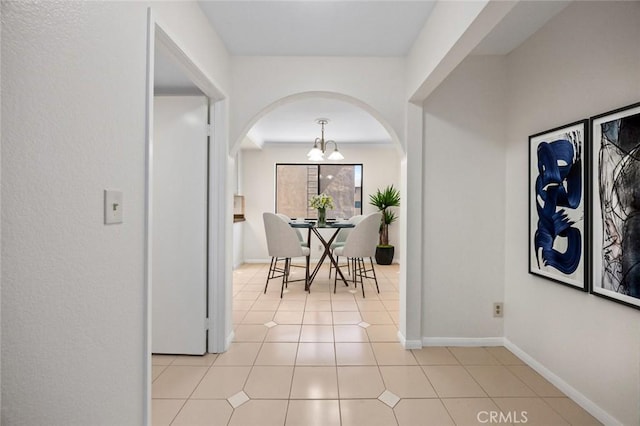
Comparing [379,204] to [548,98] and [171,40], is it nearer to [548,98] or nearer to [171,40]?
[548,98]

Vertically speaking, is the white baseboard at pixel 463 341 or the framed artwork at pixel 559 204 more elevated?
the framed artwork at pixel 559 204

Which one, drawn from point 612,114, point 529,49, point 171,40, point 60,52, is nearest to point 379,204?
point 529,49

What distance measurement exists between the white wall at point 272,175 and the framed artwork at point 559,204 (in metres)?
4.34

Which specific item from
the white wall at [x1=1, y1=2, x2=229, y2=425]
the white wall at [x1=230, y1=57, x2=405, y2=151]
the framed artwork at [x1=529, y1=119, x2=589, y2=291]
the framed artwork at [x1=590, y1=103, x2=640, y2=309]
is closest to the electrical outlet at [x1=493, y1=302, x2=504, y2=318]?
the framed artwork at [x1=529, y1=119, x2=589, y2=291]

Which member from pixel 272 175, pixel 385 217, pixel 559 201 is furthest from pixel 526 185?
pixel 272 175

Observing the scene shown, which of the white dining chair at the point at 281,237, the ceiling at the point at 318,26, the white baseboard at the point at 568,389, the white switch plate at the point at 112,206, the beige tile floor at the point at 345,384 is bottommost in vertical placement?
the beige tile floor at the point at 345,384

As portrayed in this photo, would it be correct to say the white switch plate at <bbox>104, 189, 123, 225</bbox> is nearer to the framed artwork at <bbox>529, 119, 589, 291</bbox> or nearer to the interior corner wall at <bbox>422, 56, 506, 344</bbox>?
the interior corner wall at <bbox>422, 56, 506, 344</bbox>

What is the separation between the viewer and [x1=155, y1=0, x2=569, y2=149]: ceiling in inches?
80.2

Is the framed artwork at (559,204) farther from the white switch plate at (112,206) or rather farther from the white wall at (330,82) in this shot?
the white switch plate at (112,206)

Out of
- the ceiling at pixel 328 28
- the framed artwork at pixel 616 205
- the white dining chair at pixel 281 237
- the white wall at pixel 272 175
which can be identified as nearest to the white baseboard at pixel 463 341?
the framed artwork at pixel 616 205

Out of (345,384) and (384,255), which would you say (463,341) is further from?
(384,255)

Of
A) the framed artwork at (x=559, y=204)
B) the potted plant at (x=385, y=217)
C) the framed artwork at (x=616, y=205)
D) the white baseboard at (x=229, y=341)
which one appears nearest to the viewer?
the framed artwork at (x=616, y=205)

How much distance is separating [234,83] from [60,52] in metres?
1.92

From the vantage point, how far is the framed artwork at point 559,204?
75.5 inches
